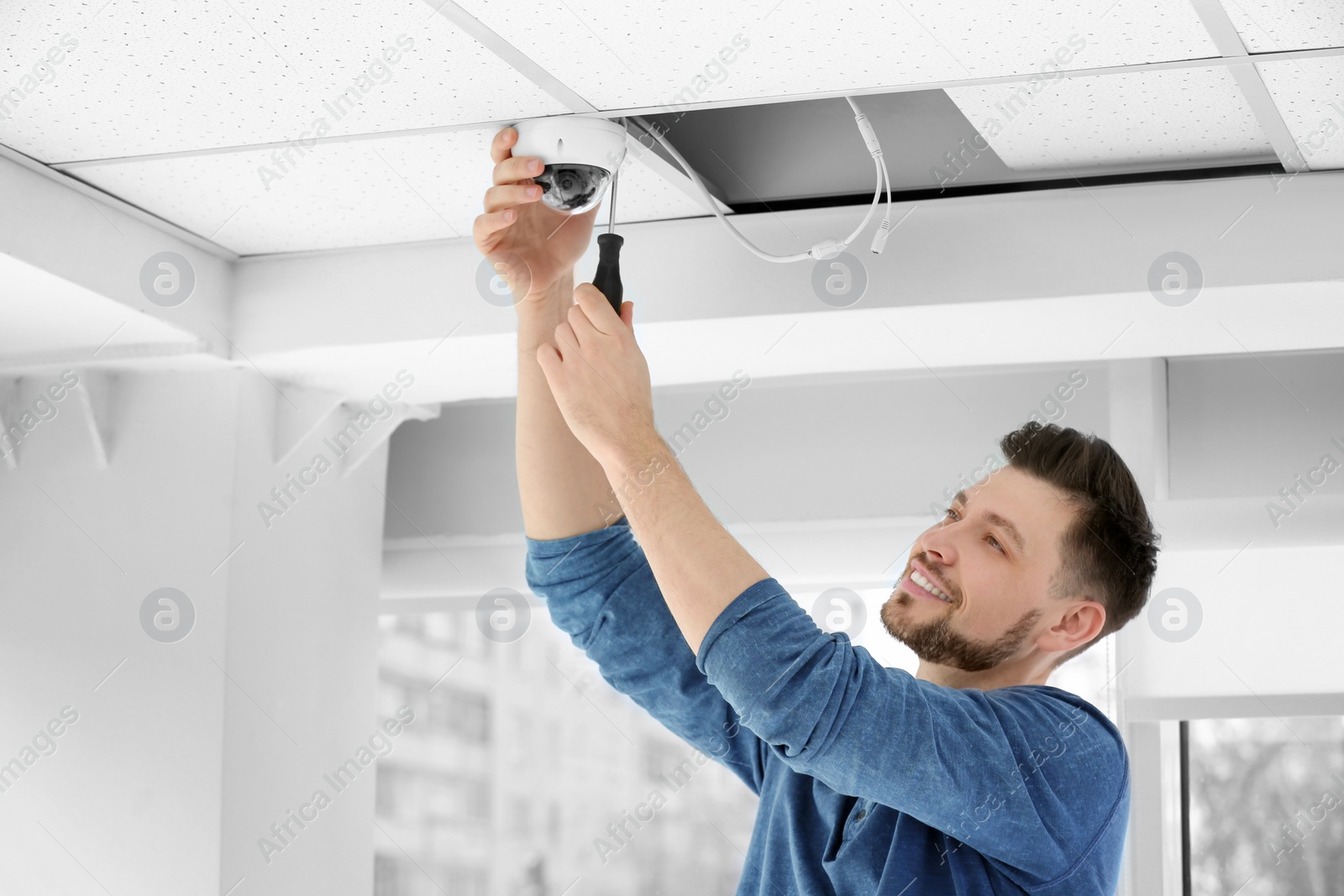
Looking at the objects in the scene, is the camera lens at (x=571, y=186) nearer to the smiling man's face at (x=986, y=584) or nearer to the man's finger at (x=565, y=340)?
the man's finger at (x=565, y=340)

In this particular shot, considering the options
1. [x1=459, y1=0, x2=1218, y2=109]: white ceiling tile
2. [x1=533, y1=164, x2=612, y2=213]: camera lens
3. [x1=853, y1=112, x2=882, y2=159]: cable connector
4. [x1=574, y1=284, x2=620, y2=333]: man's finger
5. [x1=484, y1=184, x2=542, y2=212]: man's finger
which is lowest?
[x1=574, y1=284, x2=620, y2=333]: man's finger

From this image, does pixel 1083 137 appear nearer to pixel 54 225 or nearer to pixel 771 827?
pixel 771 827

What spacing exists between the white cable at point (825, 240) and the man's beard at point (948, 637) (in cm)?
48

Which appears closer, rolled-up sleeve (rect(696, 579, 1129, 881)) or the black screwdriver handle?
rolled-up sleeve (rect(696, 579, 1129, 881))

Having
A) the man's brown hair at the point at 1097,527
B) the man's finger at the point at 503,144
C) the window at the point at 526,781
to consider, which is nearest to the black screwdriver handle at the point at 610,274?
the man's finger at the point at 503,144

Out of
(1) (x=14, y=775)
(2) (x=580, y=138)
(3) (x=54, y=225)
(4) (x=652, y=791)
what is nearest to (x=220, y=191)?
(3) (x=54, y=225)

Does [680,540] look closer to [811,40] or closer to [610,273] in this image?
[610,273]

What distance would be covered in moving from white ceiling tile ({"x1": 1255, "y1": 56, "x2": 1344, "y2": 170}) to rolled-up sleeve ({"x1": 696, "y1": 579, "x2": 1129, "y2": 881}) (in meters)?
0.75

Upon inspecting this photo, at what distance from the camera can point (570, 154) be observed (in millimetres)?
1557

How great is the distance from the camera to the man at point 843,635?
3.75ft

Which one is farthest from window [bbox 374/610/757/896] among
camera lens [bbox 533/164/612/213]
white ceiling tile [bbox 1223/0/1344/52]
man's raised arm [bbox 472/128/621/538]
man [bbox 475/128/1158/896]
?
white ceiling tile [bbox 1223/0/1344/52]

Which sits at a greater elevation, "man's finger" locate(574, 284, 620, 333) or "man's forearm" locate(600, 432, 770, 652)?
"man's finger" locate(574, 284, 620, 333)

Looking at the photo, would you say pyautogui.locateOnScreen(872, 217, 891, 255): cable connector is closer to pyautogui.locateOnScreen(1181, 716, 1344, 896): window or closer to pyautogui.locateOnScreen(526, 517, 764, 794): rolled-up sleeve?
pyautogui.locateOnScreen(526, 517, 764, 794): rolled-up sleeve

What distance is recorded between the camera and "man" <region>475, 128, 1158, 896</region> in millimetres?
1142
